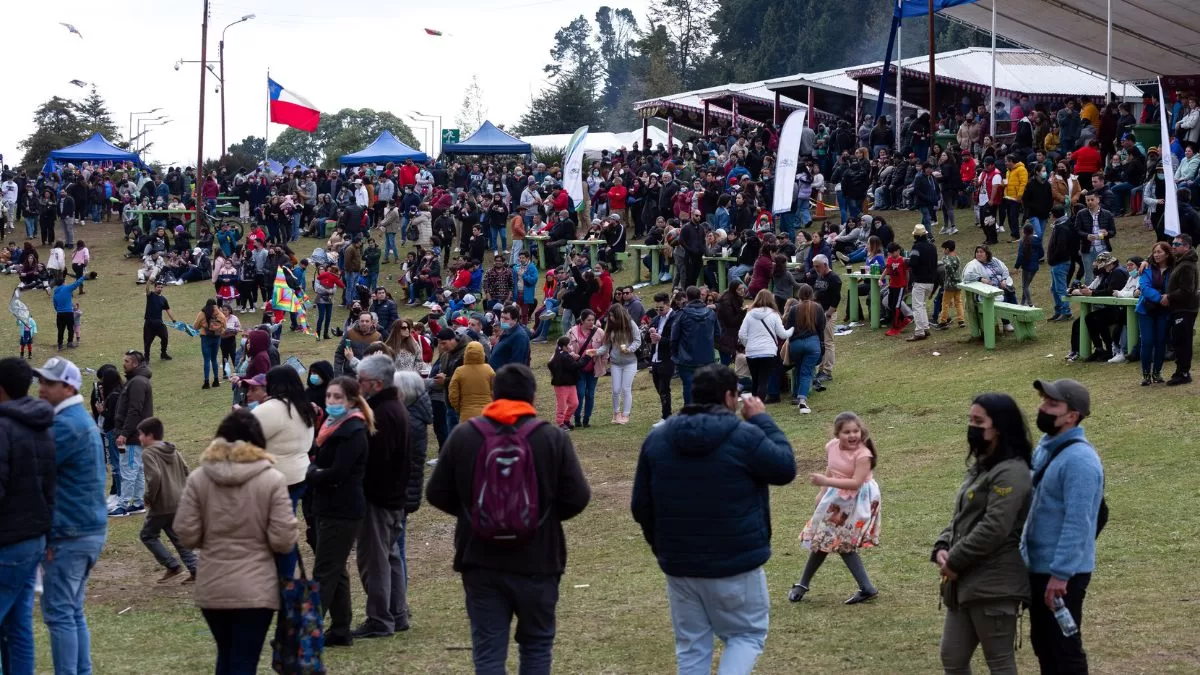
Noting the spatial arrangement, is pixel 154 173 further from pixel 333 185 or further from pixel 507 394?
pixel 507 394

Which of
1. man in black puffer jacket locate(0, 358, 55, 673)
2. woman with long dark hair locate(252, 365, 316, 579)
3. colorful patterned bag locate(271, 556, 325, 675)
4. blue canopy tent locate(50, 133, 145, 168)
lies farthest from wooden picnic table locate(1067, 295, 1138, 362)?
blue canopy tent locate(50, 133, 145, 168)

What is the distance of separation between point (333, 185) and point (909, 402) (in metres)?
29.2

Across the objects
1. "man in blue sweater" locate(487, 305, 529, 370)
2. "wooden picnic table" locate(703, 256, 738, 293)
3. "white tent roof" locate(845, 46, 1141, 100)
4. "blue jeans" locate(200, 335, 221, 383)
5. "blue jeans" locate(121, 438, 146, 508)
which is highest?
"white tent roof" locate(845, 46, 1141, 100)

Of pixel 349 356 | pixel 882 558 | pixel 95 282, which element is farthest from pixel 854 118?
pixel 882 558

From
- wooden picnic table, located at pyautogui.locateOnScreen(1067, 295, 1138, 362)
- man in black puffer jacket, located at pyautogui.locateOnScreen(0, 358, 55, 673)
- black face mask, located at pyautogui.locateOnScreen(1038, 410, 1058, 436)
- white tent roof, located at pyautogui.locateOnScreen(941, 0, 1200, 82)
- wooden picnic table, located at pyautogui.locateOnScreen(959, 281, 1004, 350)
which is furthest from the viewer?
white tent roof, located at pyautogui.locateOnScreen(941, 0, 1200, 82)

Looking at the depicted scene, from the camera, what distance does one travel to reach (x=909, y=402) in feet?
55.4

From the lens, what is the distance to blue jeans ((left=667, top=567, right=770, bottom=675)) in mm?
5730

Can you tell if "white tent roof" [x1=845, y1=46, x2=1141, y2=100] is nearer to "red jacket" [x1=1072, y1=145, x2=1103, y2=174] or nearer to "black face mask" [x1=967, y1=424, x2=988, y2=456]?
"red jacket" [x1=1072, y1=145, x2=1103, y2=174]

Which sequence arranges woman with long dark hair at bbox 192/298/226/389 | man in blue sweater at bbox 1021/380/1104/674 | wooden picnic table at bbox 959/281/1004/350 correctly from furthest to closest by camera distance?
1. woman with long dark hair at bbox 192/298/226/389
2. wooden picnic table at bbox 959/281/1004/350
3. man in blue sweater at bbox 1021/380/1104/674

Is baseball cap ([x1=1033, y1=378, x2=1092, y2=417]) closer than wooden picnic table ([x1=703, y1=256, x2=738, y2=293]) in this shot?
Yes

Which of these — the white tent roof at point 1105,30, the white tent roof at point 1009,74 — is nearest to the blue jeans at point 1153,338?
the white tent roof at point 1105,30

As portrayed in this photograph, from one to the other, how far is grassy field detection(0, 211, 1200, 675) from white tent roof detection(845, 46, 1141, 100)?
21174 mm

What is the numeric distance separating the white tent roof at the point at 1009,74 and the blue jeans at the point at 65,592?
114 ft

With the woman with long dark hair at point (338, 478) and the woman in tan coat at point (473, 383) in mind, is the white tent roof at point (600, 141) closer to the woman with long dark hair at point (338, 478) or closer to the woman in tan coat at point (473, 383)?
the woman in tan coat at point (473, 383)
